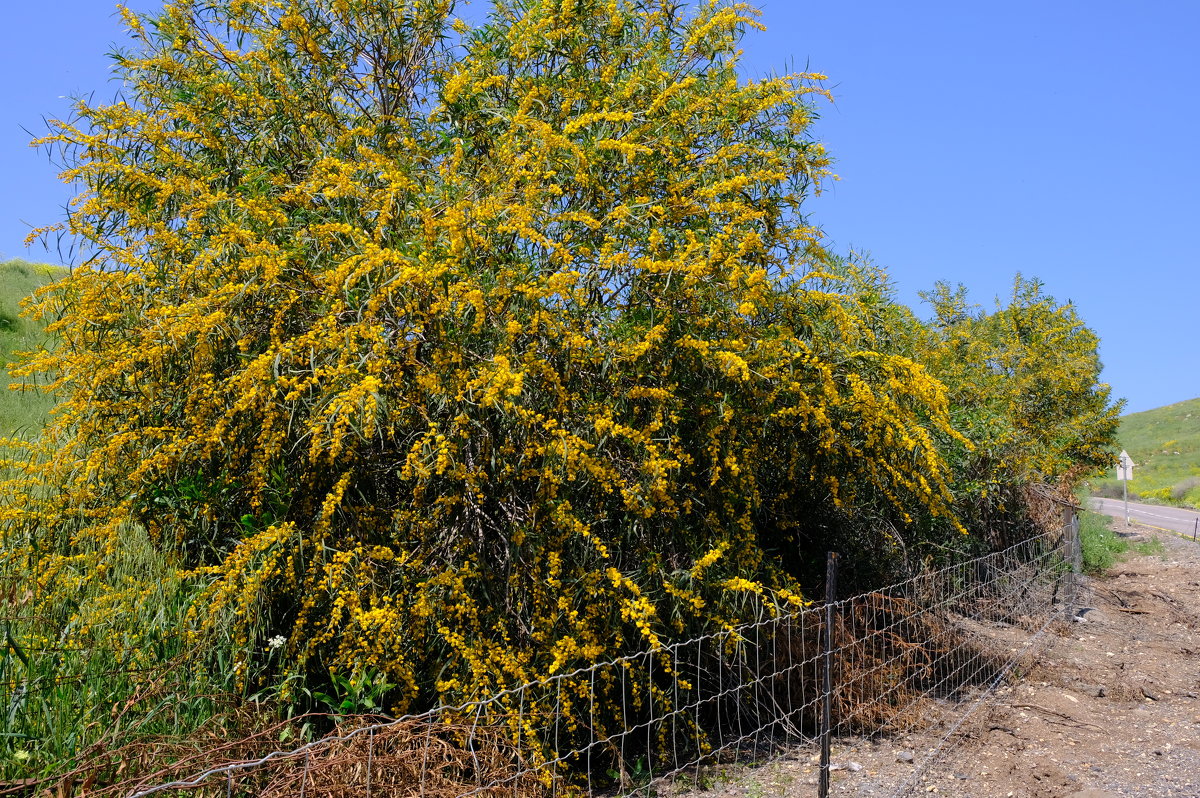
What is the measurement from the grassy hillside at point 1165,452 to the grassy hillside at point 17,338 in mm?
33989

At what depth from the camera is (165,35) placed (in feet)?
19.3

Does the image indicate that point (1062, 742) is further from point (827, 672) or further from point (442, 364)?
point (442, 364)

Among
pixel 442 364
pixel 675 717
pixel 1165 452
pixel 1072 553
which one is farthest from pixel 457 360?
pixel 1165 452

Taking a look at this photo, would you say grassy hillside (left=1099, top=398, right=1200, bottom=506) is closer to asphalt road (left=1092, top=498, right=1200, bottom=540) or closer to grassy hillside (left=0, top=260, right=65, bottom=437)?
asphalt road (left=1092, top=498, right=1200, bottom=540)

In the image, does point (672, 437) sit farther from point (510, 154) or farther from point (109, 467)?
point (109, 467)

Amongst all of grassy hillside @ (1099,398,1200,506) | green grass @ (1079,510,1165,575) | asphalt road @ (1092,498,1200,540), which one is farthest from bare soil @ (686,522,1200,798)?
grassy hillside @ (1099,398,1200,506)

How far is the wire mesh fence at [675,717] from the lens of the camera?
133 inches

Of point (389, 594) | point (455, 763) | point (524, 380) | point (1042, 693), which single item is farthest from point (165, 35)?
point (1042, 693)

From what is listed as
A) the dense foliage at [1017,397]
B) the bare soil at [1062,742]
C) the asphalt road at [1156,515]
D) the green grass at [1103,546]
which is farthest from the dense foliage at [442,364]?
the asphalt road at [1156,515]

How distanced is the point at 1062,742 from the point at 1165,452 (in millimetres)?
48373

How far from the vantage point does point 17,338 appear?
535 inches

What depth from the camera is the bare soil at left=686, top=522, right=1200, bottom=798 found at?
14.9 ft

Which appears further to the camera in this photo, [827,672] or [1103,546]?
[1103,546]

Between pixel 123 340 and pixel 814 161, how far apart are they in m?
4.16
